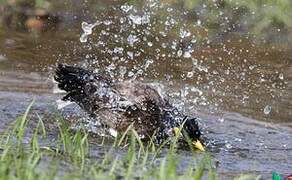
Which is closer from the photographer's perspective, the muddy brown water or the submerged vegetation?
the submerged vegetation

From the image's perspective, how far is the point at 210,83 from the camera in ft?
31.7

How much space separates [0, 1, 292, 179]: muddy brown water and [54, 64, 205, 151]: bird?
34cm

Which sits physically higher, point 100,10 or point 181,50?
point 100,10

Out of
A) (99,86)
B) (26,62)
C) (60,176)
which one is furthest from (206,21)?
(60,176)

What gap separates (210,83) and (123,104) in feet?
9.13

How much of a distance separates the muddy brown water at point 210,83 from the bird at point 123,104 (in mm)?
340

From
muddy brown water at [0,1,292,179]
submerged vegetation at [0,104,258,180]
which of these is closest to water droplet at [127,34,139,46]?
muddy brown water at [0,1,292,179]

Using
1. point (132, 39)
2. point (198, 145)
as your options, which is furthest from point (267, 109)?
point (132, 39)

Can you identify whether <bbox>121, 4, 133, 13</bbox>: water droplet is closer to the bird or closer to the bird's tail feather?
the bird

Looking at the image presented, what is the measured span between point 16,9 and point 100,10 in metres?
1.28

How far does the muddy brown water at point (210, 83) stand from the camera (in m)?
6.80

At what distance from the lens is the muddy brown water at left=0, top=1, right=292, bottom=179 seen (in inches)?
268

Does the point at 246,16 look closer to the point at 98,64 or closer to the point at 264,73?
the point at 264,73

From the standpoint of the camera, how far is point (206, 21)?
41.9 feet
